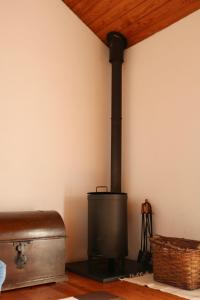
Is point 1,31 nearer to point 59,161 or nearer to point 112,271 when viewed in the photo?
point 59,161

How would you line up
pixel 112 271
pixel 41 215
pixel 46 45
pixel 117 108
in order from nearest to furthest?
pixel 41 215 < pixel 112 271 < pixel 46 45 < pixel 117 108

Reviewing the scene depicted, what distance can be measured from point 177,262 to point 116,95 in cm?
167

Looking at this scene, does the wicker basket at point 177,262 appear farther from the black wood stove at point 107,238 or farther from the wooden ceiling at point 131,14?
the wooden ceiling at point 131,14

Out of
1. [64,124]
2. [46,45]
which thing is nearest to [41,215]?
[64,124]

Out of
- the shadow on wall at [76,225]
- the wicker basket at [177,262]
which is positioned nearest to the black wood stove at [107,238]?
the shadow on wall at [76,225]

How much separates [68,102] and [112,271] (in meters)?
1.56

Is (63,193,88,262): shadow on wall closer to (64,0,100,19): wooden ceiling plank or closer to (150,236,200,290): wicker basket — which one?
(150,236,200,290): wicker basket

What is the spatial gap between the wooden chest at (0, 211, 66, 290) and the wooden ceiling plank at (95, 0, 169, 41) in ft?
6.10

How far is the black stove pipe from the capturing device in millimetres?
3408

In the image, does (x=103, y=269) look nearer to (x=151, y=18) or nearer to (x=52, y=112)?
(x=52, y=112)

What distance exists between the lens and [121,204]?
3010 mm

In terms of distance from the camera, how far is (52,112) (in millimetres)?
3234

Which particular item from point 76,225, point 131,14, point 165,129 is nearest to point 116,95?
point 165,129

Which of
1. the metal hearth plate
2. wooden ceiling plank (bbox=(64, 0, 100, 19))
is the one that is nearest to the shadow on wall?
the metal hearth plate
